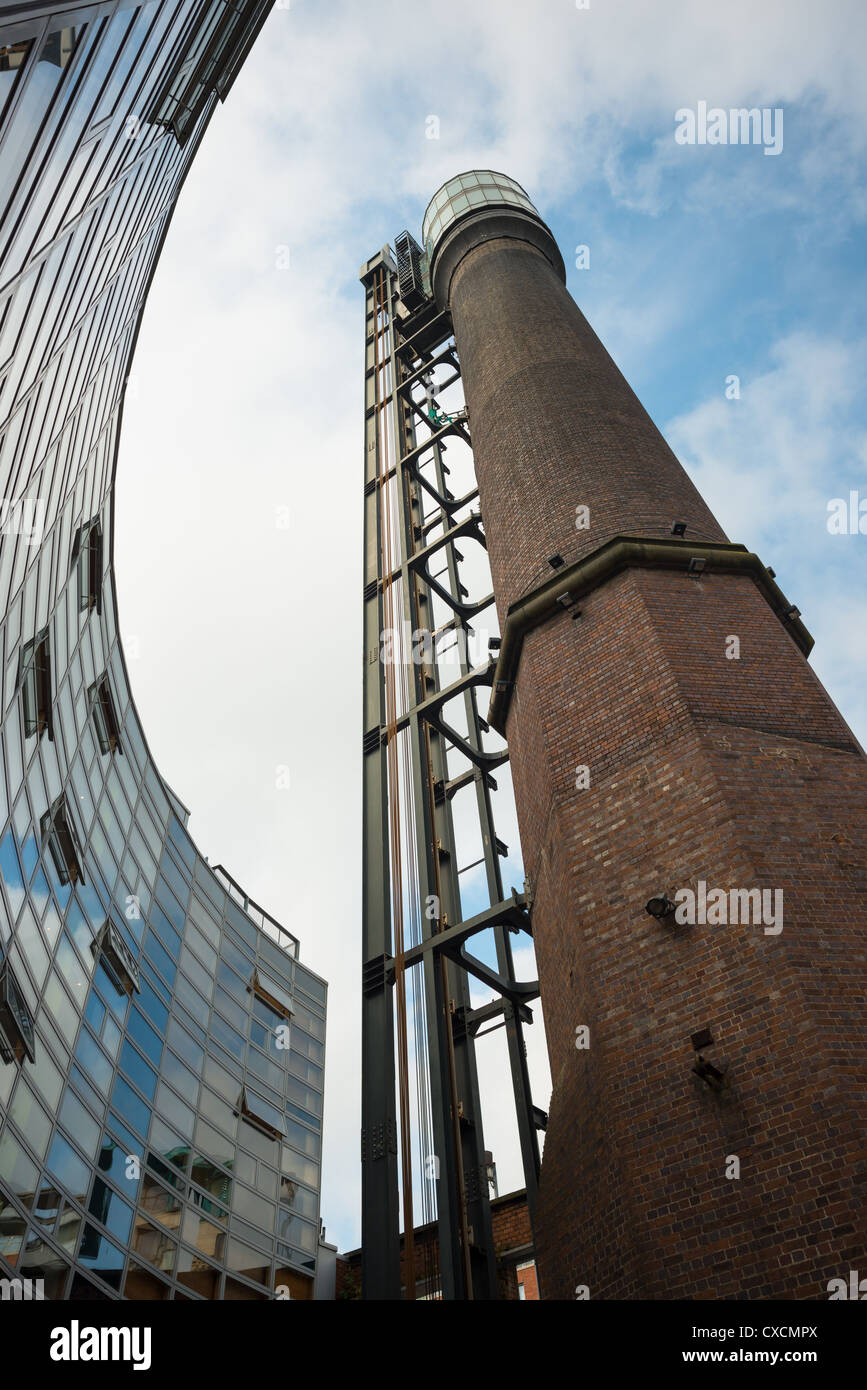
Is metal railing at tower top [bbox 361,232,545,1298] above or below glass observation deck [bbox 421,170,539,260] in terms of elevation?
below

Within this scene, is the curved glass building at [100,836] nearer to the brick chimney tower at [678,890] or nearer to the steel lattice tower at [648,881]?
the steel lattice tower at [648,881]

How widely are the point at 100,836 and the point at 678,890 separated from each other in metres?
17.8

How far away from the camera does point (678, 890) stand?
336 inches

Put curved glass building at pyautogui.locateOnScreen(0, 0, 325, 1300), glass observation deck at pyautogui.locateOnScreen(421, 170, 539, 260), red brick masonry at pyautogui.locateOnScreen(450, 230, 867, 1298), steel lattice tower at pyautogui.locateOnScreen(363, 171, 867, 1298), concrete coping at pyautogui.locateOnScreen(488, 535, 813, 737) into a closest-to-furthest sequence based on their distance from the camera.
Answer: red brick masonry at pyautogui.locateOnScreen(450, 230, 867, 1298) → steel lattice tower at pyautogui.locateOnScreen(363, 171, 867, 1298) → concrete coping at pyautogui.locateOnScreen(488, 535, 813, 737) → curved glass building at pyautogui.locateOnScreen(0, 0, 325, 1300) → glass observation deck at pyautogui.locateOnScreen(421, 170, 539, 260)

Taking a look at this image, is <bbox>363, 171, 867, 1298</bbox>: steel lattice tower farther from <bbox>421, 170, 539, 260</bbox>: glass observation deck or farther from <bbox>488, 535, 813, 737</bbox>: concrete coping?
<bbox>421, 170, 539, 260</bbox>: glass observation deck

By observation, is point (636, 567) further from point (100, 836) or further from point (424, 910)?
point (100, 836)

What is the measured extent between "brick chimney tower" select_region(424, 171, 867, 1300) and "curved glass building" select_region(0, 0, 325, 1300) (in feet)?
23.5

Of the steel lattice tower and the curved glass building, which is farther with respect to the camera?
the curved glass building

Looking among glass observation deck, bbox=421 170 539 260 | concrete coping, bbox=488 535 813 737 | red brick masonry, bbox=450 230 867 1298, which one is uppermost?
glass observation deck, bbox=421 170 539 260

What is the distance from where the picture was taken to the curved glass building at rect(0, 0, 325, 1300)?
1259 cm

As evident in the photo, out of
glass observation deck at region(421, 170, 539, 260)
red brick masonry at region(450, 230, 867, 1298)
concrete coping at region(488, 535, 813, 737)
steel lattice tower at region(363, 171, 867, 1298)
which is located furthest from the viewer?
glass observation deck at region(421, 170, 539, 260)

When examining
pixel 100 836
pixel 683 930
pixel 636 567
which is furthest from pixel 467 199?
pixel 683 930

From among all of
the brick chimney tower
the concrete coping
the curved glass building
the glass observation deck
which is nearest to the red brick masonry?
the brick chimney tower
